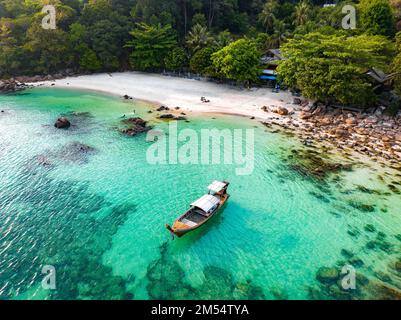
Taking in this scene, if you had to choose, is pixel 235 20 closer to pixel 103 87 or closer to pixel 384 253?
pixel 103 87

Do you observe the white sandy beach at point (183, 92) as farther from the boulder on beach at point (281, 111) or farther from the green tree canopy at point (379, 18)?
the green tree canopy at point (379, 18)

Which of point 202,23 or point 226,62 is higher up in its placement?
point 202,23

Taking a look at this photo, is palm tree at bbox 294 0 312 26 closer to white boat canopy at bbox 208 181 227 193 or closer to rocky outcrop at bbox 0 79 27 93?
white boat canopy at bbox 208 181 227 193

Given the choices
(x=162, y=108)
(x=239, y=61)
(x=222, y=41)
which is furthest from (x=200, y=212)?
(x=222, y=41)

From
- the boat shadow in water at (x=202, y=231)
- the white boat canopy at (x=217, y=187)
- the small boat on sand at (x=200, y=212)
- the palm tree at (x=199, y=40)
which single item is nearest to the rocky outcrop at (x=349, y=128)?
the white boat canopy at (x=217, y=187)

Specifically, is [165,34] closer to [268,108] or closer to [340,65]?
[268,108]

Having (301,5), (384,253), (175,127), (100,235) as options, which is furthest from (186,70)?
(384,253)

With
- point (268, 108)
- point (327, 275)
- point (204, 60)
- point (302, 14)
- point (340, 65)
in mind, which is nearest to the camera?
point (327, 275)
